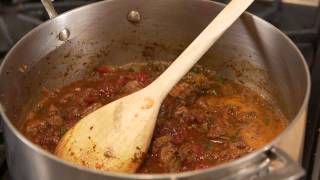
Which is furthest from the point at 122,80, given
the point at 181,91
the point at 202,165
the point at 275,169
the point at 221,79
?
the point at 275,169

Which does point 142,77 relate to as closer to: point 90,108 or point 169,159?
point 90,108

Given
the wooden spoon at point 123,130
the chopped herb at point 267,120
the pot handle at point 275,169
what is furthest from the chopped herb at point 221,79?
the pot handle at point 275,169

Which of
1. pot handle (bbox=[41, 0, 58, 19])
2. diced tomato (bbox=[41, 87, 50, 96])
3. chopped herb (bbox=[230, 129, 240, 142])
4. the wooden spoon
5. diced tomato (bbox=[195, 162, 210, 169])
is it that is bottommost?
chopped herb (bbox=[230, 129, 240, 142])

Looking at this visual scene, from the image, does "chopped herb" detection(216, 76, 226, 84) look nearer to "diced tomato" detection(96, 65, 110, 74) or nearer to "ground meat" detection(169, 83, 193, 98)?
"ground meat" detection(169, 83, 193, 98)

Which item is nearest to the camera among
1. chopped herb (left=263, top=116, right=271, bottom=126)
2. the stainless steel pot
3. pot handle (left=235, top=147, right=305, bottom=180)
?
pot handle (left=235, top=147, right=305, bottom=180)

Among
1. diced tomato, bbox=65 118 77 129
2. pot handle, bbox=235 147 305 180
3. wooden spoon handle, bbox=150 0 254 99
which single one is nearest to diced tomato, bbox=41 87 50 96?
diced tomato, bbox=65 118 77 129
